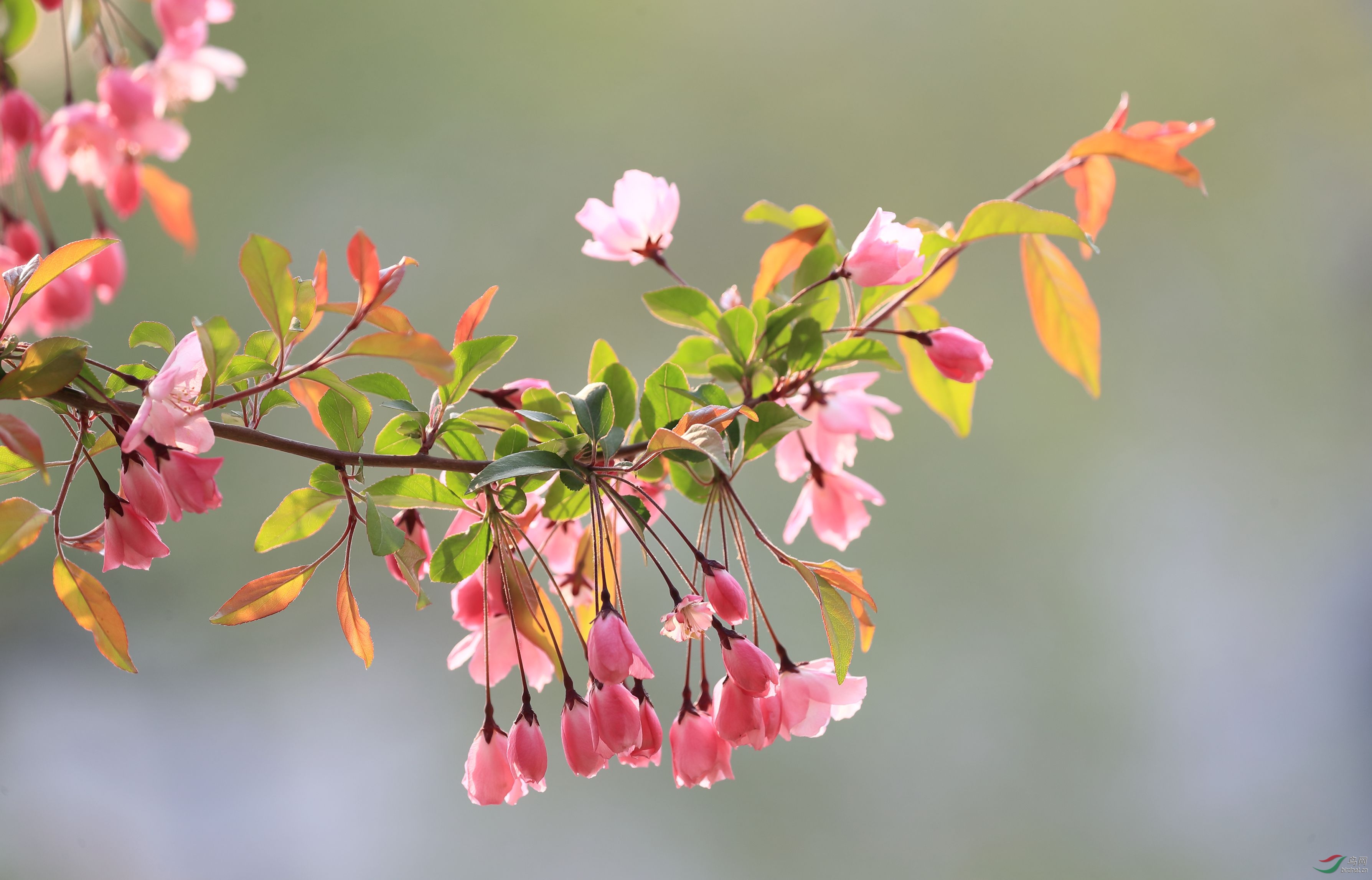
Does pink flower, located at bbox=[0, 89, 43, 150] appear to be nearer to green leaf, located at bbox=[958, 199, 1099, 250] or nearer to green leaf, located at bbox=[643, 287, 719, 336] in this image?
green leaf, located at bbox=[643, 287, 719, 336]

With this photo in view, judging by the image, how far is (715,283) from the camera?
1.60 metres

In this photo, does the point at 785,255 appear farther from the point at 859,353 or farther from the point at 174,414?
the point at 174,414

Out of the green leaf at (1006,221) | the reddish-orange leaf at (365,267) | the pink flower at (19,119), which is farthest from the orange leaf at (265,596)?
the pink flower at (19,119)

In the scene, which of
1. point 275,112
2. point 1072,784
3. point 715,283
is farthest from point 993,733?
point 275,112

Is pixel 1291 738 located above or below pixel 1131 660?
below

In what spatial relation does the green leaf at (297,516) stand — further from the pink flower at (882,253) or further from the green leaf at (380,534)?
the pink flower at (882,253)

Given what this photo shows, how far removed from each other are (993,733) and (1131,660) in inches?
11.9

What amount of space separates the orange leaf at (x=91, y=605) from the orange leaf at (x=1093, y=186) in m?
0.52

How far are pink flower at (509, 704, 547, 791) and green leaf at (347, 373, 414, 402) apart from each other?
15cm

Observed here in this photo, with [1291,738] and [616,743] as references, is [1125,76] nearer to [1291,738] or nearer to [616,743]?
[1291,738]

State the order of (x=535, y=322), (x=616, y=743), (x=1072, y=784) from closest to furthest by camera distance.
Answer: (x=616, y=743) → (x=1072, y=784) → (x=535, y=322)

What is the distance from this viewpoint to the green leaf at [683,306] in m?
0.44

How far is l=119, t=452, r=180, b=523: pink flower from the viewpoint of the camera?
0.32 meters

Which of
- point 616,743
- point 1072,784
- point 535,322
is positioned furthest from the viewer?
point 535,322
